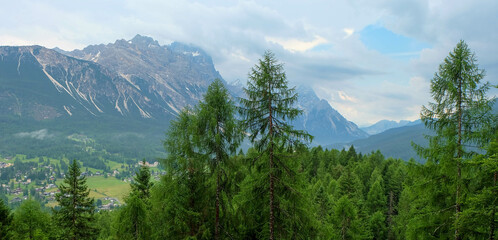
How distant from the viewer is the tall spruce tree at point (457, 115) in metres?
13.0

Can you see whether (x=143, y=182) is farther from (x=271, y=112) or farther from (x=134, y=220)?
(x=271, y=112)

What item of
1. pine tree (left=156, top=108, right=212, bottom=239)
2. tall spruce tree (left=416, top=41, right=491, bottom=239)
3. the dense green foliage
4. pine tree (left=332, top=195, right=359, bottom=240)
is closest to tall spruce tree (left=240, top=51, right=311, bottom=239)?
the dense green foliage

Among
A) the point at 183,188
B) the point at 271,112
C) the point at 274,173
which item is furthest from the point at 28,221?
the point at 271,112

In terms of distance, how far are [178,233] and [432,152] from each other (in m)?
14.0

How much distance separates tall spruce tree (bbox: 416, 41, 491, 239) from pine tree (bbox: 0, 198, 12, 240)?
23.9 meters

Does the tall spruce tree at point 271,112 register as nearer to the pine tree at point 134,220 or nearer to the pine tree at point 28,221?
the pine tree at point 134,220

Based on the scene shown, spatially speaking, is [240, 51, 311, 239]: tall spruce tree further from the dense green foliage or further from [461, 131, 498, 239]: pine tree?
[461, 131, 498, 239]: pine tree

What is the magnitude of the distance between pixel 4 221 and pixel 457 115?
27.0 meters

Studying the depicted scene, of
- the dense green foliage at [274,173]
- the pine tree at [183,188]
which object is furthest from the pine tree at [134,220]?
Answer: the pine tree at [183,188]

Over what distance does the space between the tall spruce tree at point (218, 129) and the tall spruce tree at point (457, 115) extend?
31.1ft

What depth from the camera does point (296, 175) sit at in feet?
48.2

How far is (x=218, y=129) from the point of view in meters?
15.2

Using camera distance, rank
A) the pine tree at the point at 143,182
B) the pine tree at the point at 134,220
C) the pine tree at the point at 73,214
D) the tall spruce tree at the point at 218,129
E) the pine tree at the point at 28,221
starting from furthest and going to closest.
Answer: the pine tree at the point at 143,182 → the pine tree at the point at 73,214 → the pine tree at the point at 28,221 → the pine tree at the point at 134,220 → the tall spruce tree at the point at 218,129

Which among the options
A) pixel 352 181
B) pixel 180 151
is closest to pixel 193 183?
pixel 180 151
